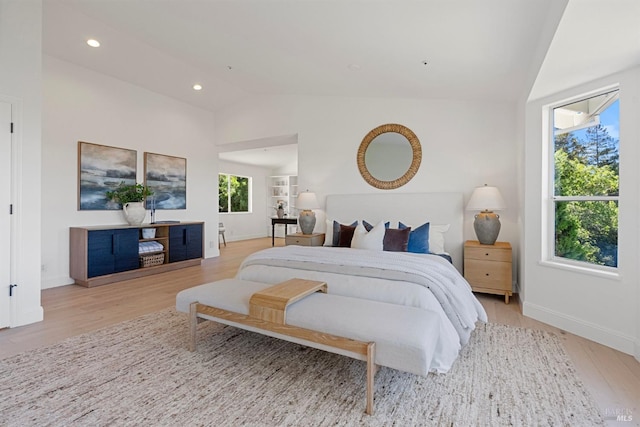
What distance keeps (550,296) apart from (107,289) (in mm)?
5229

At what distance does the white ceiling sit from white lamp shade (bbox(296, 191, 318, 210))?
166 centimetres

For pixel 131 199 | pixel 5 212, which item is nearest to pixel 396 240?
pixel 5 212

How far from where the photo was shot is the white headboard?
4.41 metres

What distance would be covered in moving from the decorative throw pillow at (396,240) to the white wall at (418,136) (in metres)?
1.11

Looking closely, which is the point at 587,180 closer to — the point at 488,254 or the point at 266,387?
the point at 488,254

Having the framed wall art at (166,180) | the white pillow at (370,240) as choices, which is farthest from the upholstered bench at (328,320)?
the framed wall art at (166,180)

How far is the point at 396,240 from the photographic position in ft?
12.6

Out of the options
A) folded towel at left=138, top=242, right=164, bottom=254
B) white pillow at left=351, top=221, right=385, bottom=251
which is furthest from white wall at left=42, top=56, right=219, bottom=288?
white pillow at left=351, top=221, right=385, bottom=251

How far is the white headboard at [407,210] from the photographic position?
14.5 feet

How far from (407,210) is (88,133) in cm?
484

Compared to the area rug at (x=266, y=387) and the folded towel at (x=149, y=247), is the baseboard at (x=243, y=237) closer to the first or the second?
the folded towel at (x=149, y=247)

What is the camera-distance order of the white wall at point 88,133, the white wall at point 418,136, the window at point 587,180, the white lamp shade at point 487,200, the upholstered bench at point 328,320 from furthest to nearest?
the white wall at point 88,133 < the white wall at point 418,136 < the white lamp shade at point 487,200 < the window at point 587,180 < the upholstered bench at point 328,320

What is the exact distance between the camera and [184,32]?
3.77 metres

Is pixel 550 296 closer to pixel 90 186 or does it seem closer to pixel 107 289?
pixel 107 289
